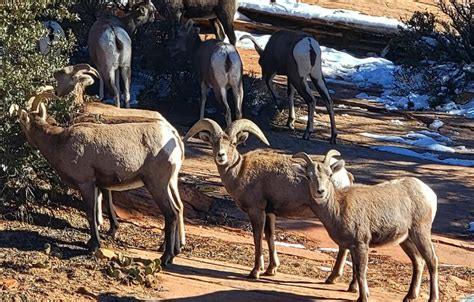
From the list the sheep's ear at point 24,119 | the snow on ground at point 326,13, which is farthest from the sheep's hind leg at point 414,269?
the snow on ground at point 326,13

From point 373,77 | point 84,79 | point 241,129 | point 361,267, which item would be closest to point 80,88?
point 84,79

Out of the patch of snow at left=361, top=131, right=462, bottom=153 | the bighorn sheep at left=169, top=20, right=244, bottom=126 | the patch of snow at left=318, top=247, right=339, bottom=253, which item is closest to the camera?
the patch of snow at left=318, top=247, right=339, bottom=253

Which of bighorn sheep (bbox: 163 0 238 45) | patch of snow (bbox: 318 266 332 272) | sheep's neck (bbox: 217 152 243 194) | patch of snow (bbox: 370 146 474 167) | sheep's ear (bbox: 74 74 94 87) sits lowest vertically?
patch of snow (bbox: 370 146 474 167)

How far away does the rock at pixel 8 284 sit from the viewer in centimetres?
897

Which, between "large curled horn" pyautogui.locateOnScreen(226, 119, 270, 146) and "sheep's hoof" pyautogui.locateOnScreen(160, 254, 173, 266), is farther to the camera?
"large curled horn" pyautogui.locateOnScreen(226, 119, 270, 146)

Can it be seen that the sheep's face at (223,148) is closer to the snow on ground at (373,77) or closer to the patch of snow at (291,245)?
the patch of snow at (291,245)

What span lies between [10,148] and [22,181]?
41 centimetres

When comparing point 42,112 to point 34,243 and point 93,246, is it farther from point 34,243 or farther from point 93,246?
point 93,246

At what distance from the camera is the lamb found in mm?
9930

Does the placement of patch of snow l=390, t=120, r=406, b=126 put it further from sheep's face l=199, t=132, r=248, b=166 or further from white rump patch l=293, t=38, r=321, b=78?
sheep's face l=199, t=132, r=248, b=166

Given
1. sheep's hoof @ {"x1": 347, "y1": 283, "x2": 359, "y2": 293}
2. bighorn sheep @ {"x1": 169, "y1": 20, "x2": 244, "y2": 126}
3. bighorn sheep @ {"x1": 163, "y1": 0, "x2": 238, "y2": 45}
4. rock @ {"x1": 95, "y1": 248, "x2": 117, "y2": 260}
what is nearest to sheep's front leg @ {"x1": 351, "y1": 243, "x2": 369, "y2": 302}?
sheep's hoof @ {"x1": 347, "y1": 283, "x2": 359, "y2": 293}

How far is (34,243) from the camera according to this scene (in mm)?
10266

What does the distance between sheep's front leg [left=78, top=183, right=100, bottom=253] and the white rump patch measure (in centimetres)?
862

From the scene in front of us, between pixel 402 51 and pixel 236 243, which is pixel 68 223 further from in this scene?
pixel 402 51
